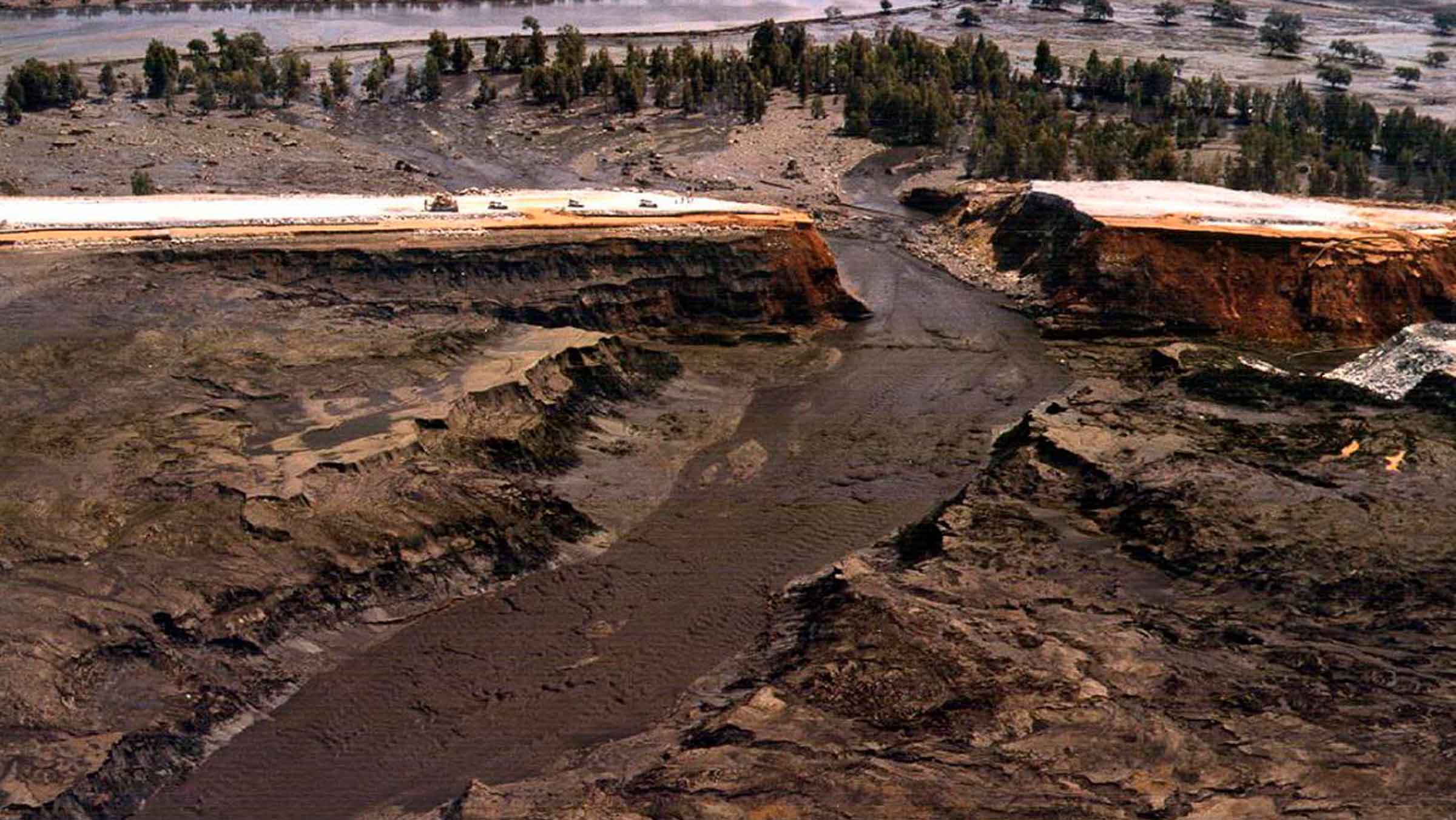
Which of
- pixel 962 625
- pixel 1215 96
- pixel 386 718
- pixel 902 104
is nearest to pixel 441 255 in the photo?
pixel 386 718

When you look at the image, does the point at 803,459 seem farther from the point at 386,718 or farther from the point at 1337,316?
the point at 1337,316

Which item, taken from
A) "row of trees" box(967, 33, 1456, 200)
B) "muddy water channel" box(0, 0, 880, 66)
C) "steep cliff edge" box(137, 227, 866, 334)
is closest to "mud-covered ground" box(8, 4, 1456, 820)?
"steep cliff edge" box(137, 227, 866, 334)

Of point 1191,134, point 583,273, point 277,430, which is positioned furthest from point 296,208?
point 1191,134

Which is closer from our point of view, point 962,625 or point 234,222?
point 962,625

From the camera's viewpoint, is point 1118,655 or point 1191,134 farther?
point 1191,134

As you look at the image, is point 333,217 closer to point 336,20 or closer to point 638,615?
point 638,615

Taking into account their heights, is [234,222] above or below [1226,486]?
above

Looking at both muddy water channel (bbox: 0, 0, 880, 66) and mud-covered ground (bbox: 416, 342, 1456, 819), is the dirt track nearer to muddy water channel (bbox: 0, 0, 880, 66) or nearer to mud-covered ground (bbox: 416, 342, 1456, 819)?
mud-covered ground (bbox: 416, 342, 1456, 819)
